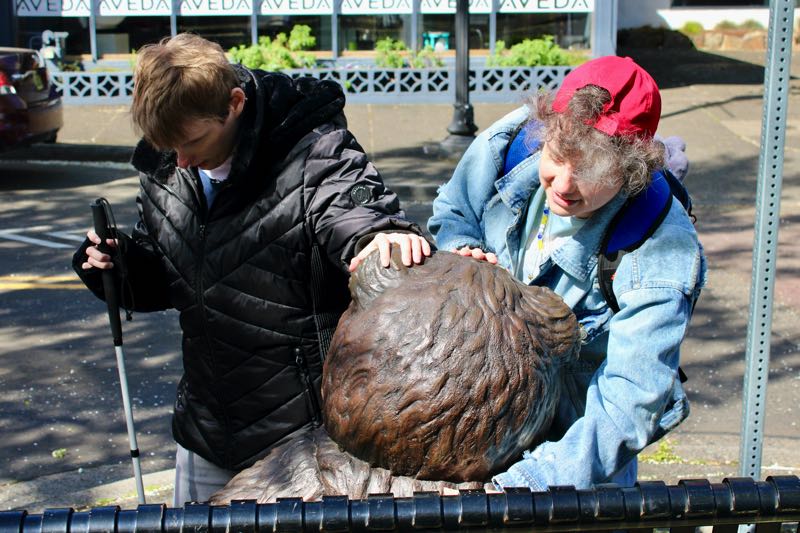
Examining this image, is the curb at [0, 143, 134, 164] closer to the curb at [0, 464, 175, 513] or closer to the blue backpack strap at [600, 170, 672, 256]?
the curb at [0, 464, 175, 513]

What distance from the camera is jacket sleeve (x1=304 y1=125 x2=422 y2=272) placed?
2.54 meters

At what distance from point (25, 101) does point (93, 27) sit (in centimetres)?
461

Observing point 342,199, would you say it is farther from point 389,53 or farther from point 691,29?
point 691,29

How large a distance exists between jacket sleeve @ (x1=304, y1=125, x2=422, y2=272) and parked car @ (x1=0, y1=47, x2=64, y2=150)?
9578 millimetres

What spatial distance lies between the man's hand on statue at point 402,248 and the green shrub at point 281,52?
1339 cm

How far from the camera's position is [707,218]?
9.88m

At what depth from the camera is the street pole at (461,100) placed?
11.6 meters

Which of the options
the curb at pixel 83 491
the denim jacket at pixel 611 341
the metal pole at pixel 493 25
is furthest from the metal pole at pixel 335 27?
the denim jacket at pixel 611 341

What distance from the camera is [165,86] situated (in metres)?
2.46

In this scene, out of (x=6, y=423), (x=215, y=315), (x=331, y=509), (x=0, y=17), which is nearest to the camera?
(x=331, y=509)

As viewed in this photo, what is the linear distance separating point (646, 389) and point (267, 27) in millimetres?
14725

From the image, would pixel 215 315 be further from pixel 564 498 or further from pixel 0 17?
pixel 0 17

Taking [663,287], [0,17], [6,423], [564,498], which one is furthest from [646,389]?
[0,17]

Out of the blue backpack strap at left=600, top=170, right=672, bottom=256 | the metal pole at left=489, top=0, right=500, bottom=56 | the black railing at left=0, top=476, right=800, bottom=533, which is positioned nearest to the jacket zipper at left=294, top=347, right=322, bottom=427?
the blue backpack strap at left=600, top=170, right=672, bottom=256
